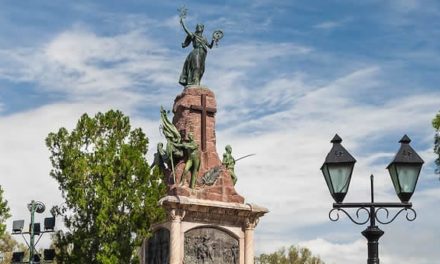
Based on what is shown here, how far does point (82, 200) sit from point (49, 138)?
245 centimetres

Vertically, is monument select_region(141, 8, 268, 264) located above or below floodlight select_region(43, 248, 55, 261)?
above

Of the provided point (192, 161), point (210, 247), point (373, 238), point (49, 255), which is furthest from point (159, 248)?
point (373, 238)

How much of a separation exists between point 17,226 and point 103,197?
378cm

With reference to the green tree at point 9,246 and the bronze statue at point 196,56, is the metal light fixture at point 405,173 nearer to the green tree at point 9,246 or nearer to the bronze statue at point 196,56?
the bronze statue at point 196,56

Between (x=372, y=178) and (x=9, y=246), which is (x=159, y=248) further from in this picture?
(x=9, y=246)

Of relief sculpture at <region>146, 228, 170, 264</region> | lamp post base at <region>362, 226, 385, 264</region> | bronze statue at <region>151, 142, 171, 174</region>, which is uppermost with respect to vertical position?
bronze statue at <region>151, 142, 171, 174</region>

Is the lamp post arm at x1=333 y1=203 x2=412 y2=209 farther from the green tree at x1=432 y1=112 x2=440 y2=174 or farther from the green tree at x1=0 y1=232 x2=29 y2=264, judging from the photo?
the green tree at x1=0 y1=232 x2=29 y2=264

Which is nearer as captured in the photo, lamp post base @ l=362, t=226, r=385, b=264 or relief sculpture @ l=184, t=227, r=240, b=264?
lamp post base @ l=362, t=226, r=385, b=264

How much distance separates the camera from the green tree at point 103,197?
20.2 metres

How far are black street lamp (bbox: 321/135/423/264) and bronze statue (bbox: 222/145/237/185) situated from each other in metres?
17.5

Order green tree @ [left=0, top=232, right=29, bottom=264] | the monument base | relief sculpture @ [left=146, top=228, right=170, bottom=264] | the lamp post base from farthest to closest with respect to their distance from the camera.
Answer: green tree @ [left=0, top=232, right=29, bottom=264], relief sculpture @ [left=146, top=228, right=170, bottom=264], the monument base, the lamp post base

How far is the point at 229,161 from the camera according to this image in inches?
1022

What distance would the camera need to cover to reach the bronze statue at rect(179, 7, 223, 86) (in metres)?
26.9

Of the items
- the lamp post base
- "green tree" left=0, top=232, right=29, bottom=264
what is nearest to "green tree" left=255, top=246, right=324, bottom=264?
"green tree" left=0, top=232, right=29, bottom=264
